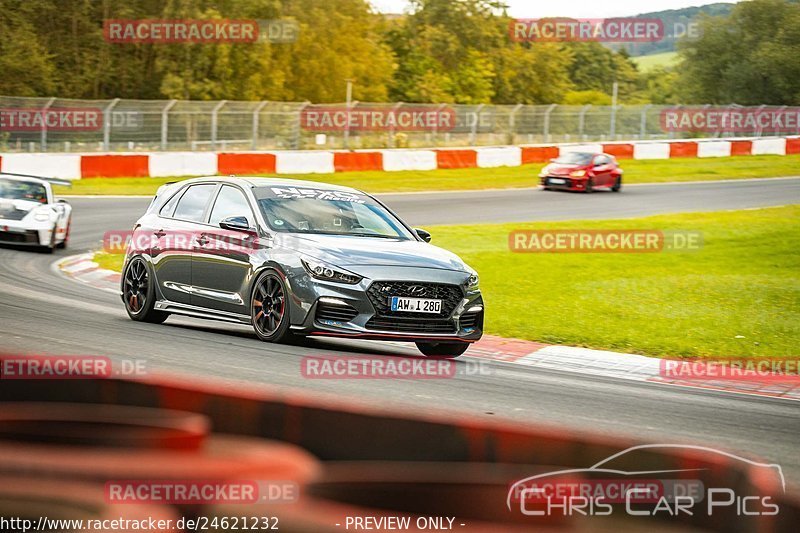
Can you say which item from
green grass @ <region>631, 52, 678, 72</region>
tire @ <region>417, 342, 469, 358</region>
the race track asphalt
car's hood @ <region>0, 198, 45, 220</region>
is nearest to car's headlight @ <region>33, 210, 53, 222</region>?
car's hood @ <region>0, 198, 45, 220</region>

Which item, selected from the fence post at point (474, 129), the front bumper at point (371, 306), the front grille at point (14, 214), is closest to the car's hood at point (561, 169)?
the fence post at point (474, 129)

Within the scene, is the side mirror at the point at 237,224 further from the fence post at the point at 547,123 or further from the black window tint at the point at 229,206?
the fence post at the point at 547,123

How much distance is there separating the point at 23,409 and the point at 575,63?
152 meters

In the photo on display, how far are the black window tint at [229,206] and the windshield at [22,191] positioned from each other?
29.2 ft

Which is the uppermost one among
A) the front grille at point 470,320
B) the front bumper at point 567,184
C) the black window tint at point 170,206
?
the black window tint at point 170,206

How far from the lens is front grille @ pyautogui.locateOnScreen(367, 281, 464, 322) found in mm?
10047

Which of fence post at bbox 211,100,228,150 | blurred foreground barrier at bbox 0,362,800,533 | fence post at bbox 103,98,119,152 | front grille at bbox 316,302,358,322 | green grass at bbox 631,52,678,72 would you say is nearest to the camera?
blurred foreground barrier at bbox 0,362,800,533

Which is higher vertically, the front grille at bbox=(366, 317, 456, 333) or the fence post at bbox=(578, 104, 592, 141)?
the fence post at bbox=(578, 104, 592, 141)

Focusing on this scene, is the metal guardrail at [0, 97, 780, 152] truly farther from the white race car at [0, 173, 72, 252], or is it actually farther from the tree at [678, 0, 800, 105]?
the tree at [678, 0, 800, 105]

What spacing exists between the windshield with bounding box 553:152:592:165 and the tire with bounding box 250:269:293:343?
23.7 meters

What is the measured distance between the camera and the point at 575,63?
152 metres

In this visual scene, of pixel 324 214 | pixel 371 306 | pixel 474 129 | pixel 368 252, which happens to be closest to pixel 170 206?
pixel 324 214

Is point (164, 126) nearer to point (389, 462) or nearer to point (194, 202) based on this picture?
point (194, 202)

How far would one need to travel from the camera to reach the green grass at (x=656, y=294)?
1271 centimetres
